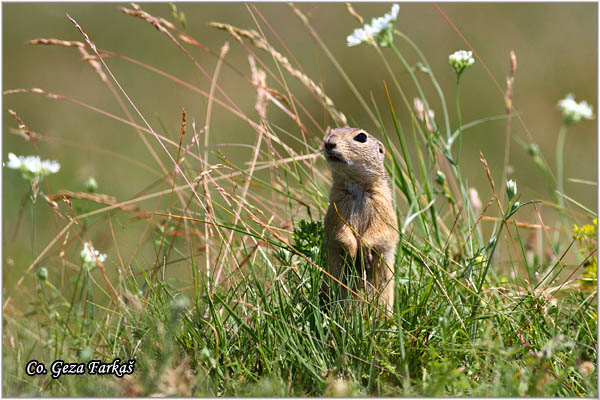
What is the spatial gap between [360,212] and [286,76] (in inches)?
231

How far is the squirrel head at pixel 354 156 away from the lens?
131 inches

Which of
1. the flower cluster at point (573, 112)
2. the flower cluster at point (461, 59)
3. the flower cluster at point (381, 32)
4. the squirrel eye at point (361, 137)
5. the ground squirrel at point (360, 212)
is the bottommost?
the ground squirrel at point (360, 212)

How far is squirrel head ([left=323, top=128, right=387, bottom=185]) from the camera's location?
3.32 metres

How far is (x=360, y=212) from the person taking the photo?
3.56 metres

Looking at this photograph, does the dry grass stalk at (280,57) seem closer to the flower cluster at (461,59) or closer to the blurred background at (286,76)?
the flower cluster at (461,59)

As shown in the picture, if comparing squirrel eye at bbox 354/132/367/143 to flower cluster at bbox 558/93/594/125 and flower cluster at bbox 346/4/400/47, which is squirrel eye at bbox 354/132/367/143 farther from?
flower cluster at bbox 558/93/594/125

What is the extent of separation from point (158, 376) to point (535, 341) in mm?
1656

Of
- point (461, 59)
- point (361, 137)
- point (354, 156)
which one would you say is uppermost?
point (461, 59)

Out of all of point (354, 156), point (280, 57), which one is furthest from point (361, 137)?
point (280, 57)

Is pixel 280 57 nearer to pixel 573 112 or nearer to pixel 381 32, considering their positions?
pixel 381 32

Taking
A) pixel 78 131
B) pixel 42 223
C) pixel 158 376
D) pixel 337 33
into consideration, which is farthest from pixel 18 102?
pixel 158 376

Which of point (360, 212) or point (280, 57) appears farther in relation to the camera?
point (280, 57)

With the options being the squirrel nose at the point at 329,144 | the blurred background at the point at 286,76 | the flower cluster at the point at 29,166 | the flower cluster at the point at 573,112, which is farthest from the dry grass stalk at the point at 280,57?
the blurred background at the point at 286,76

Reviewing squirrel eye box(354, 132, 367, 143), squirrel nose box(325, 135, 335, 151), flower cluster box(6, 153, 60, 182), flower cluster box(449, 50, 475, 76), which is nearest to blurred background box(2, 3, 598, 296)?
flower cluster box(6, 153, 60, 182)
